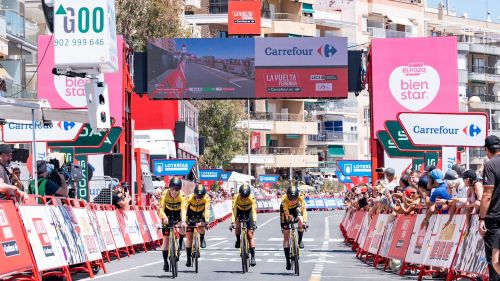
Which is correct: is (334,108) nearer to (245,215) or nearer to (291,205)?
(245,215)

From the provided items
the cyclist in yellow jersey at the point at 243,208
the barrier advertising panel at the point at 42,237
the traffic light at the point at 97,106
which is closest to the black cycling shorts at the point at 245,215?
the cyclist in yellow jersey at the point at 243,208

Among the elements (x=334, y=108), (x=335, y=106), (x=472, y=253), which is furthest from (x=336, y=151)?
(x=472, y=253)

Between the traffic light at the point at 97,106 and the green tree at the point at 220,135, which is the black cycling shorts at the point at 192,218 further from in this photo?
the green tree at the point at 220,135

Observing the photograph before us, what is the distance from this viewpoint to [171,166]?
48.8 m

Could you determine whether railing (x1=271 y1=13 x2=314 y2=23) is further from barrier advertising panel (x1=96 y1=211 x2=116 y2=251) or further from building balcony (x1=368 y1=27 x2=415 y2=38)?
barrier advertising panel (x1=96 y1=211 x2=116 y2=251)

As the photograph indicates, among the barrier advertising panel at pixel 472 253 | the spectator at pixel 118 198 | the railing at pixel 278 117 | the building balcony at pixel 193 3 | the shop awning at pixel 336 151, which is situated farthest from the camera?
the shop awning at pixel 336 151

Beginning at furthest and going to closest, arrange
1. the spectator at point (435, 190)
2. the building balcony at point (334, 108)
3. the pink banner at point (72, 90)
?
1. the building balcony at point (334, 108)
2. the pink banner at point (72, 90)
3. the spectator at point (435, 190)

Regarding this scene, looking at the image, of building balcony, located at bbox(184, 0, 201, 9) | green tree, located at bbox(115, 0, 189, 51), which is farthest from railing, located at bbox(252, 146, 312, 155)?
green tree, located at bbox(115, 0, 189, 51)

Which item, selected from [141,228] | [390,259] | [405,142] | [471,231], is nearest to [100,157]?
[141,228]

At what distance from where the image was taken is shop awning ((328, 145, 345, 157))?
127188 millimetres

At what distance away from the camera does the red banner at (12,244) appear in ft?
53.0

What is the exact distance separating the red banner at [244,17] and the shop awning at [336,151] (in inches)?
1078

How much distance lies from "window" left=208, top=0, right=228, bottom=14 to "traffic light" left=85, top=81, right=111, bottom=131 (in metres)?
86.1

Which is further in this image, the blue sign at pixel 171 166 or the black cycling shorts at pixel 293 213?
the blue sign at pixel 171 166
